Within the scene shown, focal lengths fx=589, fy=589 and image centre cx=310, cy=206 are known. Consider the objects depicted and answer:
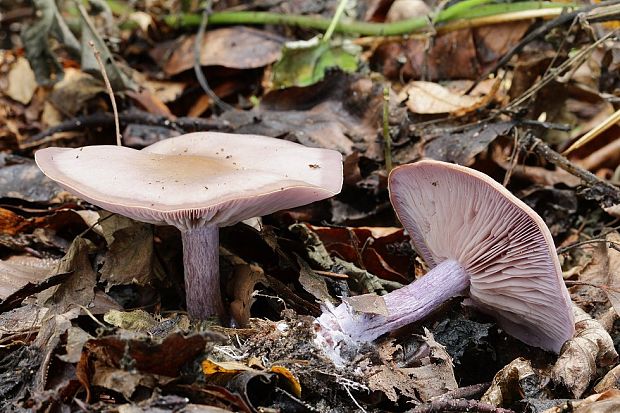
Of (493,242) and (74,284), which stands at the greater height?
(493,242)

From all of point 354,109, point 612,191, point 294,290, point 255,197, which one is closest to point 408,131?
point 354,109

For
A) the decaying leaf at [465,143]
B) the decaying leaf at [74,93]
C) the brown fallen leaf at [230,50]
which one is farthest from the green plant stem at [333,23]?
the decaying leaf at [74,93]

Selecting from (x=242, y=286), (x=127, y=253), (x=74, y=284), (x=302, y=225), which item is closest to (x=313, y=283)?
(x=242, y=286)

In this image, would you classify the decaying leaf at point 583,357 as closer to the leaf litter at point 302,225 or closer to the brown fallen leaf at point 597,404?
the leaf litter at point 302,225

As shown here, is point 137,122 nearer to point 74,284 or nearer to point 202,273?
point 74,284

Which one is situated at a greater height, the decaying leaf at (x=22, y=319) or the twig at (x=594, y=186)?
the twig at (x=594, y=186)

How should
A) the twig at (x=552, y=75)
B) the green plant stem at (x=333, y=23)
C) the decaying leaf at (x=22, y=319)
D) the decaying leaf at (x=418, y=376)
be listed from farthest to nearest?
the green plant stem at (x=333, y=23) < the twig at (x=552, y=75) < the decaying leaf at (x=22, y=319) < the decaying leaf at (x=418, y=376)
